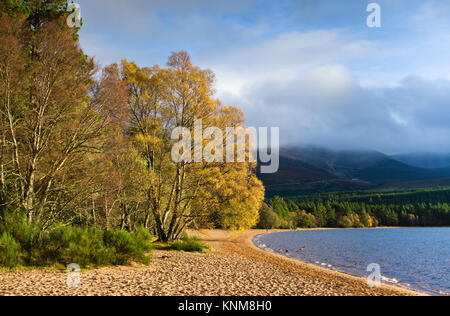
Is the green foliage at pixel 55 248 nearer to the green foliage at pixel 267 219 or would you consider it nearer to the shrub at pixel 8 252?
the shrub at pixel 8 252

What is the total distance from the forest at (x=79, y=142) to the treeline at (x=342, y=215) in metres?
79.7

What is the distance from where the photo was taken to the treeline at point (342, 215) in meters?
116

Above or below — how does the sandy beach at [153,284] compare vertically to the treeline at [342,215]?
above

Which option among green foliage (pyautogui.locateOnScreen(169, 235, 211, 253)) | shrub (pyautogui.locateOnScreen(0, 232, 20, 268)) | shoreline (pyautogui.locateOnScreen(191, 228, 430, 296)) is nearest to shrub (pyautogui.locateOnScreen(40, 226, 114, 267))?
shrub (pyautogui.locateOnScreen(0, 232, 20, 268))

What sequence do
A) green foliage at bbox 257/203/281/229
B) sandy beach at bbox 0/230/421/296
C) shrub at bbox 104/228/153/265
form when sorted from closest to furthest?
sandy beach at bbox 0/230/421/296 < shrub at bbox 104/228/153/265 < green foliage at bbox 257/203/281/229

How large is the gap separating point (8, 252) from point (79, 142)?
6.62 metres

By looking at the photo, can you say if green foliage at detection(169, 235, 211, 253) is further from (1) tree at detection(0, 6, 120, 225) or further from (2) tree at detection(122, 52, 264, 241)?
(1) tree at detection(0, 6, 120, 225)

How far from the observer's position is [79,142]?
55.2ft

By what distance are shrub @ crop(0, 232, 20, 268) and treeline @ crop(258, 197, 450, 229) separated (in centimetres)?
9258

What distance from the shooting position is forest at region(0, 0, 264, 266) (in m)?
14.2

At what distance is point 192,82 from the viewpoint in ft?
83.3

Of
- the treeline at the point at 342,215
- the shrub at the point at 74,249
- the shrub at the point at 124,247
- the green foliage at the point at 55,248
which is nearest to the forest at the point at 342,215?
the treeline at the point at 342,215

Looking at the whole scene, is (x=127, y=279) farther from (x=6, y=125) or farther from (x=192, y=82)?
(x=192, y=82)

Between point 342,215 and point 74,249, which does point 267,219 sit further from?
point 74,249
